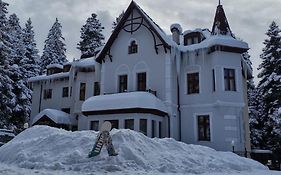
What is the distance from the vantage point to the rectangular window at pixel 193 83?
22.0 m

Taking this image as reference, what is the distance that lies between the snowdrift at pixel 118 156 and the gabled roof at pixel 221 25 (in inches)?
451

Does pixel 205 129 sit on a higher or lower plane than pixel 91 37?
lower

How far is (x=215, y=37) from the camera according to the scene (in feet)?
71.0

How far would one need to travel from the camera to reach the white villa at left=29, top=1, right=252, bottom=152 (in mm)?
20441

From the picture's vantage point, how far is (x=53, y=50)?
46406 millimetres

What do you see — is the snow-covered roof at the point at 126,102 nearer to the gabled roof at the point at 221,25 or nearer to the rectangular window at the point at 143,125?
the rectangular window at the point at 143,125

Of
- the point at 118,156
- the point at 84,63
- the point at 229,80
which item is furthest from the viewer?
the point at 84,63

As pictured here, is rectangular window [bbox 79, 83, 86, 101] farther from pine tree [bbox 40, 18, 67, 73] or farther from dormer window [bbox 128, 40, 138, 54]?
pine tree [bbox 40, 18, 67, 73]

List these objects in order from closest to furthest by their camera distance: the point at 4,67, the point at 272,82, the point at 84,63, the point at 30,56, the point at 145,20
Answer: the point at 145,20 < the point at 4,67 < the point at 272,82 < the point at 84,63 < the point at 30,56

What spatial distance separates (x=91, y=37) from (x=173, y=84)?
28469 millimetres

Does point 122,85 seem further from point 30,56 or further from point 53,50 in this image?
point 53,50

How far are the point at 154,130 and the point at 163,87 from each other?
3.21 meters

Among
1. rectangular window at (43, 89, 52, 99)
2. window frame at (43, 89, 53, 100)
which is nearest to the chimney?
window frame at (43, 89, 53, 100)

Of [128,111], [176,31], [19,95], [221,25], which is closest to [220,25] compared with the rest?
[221,25]
